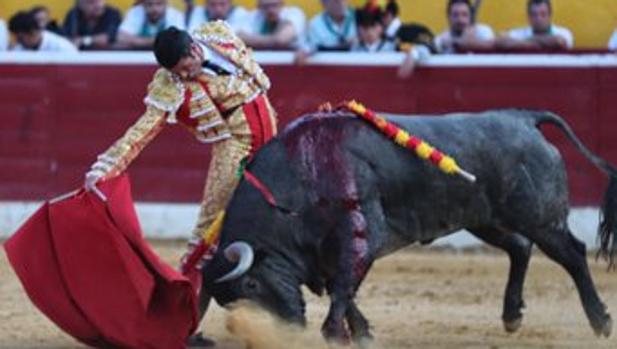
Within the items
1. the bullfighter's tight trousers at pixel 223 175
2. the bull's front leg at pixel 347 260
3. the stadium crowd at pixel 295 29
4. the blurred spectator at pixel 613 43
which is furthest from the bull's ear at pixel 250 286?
the blurred spectator at pixel 613 43

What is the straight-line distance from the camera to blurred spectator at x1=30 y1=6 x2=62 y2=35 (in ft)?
36.5

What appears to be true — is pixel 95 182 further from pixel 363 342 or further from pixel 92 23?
pixel 92 23

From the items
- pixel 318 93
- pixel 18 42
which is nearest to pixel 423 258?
pixel 318 93

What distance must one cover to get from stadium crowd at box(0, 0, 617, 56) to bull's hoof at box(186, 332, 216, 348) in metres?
3.61

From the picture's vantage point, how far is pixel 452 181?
7164mm

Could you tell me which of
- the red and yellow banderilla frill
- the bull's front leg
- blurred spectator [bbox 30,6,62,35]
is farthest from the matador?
blurred spectator [bbox 30,6,62,35]

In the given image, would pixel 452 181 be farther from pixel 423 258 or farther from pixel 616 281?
pixel 423 258

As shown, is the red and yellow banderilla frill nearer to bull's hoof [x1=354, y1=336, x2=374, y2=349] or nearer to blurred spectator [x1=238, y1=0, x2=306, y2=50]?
bull's hoof [x1=354, y1=336, x2=374, y2=349]

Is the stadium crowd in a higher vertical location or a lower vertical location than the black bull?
lower

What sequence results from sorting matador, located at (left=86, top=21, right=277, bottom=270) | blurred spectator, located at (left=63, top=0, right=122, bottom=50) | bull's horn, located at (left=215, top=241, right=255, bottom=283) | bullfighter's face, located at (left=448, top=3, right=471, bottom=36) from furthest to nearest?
blurred spectator, located at (left=63, top=0, right=122, bottom=50)
bullfighter's face, located at (left=448, top=3, right=471, bottom=36)
matador, located at (left=86, top=21, right=277, bottom=270)
bull's horn, located at (left=215, top=241, right=255, bottom=283)

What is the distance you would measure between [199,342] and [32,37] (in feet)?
14.0

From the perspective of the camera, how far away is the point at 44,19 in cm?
1128

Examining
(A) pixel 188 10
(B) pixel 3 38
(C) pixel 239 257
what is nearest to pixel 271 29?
(A) pixel 188 10

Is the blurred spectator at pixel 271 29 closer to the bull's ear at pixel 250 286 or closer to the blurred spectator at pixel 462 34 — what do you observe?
the blurred spectator at pixel 462 34
